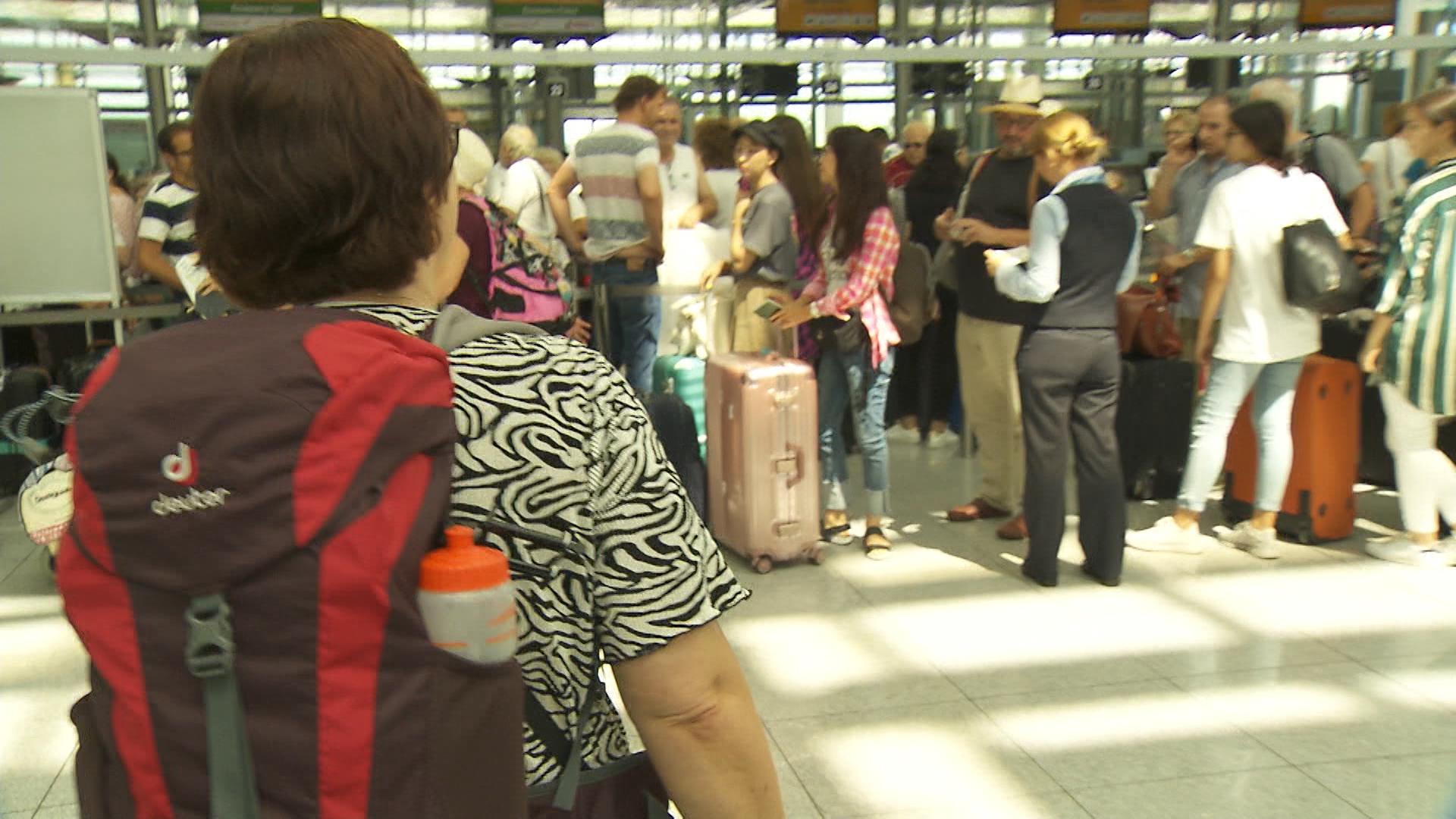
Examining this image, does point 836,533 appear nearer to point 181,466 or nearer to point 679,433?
point 679,433

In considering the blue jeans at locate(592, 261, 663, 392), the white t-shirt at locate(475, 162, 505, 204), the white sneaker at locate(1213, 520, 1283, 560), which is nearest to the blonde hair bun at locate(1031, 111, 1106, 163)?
the white sneaker at locate(1213, 520, 1283, 560)

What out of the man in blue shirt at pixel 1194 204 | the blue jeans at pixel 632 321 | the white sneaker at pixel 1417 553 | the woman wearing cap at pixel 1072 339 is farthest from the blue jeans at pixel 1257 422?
the blue jeans at pixel 632 321

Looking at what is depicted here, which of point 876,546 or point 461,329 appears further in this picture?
point 876,546

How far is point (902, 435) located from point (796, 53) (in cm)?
270

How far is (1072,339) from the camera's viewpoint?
4.49 meters

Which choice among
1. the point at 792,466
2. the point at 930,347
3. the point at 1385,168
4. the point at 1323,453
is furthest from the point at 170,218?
the point at 1385,168

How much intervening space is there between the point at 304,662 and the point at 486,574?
133 millimetres

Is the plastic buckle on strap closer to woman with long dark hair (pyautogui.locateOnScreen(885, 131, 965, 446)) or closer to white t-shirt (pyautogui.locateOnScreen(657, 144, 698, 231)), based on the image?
white t-shirt (pyautogui.locateOnScreen(657, 144, 698, 231))

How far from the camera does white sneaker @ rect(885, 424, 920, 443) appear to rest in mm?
7359

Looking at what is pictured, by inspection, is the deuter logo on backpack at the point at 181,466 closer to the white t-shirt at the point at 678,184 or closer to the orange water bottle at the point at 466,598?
the orange water bottle at the point at 466,598

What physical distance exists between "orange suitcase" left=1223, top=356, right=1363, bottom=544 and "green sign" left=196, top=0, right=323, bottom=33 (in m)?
8.59

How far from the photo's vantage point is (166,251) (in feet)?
16.9

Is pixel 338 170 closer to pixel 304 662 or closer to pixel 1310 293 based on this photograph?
pixel 304 662

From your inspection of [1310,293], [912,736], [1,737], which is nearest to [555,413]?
[912,736]
